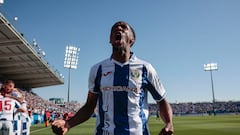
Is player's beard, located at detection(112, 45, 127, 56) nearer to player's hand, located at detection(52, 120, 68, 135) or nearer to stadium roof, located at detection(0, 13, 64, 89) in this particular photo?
player's hand, located at detection(52, 120, 68, 135)

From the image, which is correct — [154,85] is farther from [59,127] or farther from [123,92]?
[59,127]

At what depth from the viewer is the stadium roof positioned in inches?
1220

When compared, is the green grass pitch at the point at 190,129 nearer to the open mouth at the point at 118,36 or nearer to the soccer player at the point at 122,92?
the soccer player at the point at 122,92

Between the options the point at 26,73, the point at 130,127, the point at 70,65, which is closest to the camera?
the point at 130,127

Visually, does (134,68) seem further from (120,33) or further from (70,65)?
(70,65)

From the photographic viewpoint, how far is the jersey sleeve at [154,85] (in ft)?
→ 9.18

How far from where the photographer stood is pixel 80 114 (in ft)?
9.46

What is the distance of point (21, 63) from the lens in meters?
41.4

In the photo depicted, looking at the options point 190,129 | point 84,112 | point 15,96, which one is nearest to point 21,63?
point 190,129

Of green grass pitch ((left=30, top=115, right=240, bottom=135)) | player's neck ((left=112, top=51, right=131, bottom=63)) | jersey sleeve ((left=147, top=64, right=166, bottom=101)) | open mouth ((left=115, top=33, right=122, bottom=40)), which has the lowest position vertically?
green grass pitch ((left=30, top=115, right=240, bottom=135))

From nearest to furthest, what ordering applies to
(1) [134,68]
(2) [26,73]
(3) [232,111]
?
(1) [134,68], (2) [26,73], (3) [232,111]

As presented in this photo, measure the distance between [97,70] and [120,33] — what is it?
0.46 m

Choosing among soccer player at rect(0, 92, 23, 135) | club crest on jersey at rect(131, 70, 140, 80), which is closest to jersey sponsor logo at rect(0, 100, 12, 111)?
soccer player at rect(0, 92, 23, 135)

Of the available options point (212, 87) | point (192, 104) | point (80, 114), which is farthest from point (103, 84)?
point (192, 104)
